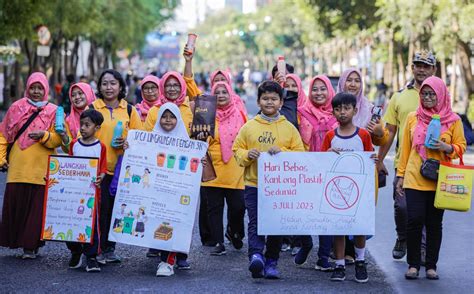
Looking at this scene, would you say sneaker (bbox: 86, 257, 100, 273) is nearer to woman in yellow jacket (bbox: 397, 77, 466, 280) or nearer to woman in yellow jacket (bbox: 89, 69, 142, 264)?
woman in yellow jacket (bbox: 89, 69, 142, 264)

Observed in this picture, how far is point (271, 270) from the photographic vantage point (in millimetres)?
9258

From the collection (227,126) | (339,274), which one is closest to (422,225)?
(339,274)

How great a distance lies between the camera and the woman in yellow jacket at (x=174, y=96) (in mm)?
10352

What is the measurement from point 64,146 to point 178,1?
8935 cm

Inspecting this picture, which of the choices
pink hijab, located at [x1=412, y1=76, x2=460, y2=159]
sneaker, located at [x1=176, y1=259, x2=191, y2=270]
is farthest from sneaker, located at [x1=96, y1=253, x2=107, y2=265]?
pink hijab, located at [x1=412, y1=76, x2=460, y2=159]

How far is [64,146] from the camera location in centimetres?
1023

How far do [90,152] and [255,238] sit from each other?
162 cm

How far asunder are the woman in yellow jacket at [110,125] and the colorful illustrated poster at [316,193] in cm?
147

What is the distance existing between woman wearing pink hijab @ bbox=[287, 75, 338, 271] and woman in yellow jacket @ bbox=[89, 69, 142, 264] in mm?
1463

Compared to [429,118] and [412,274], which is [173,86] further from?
[412,274]

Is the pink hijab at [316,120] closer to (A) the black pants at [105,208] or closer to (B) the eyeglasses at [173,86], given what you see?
(B) the eyeglasses at [173,86]

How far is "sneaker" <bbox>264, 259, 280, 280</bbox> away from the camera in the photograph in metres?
9.23

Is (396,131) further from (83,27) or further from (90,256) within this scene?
(83,27)

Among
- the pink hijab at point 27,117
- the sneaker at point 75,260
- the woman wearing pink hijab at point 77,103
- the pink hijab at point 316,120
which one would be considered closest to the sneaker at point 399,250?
the pink hijab at point 316,120
